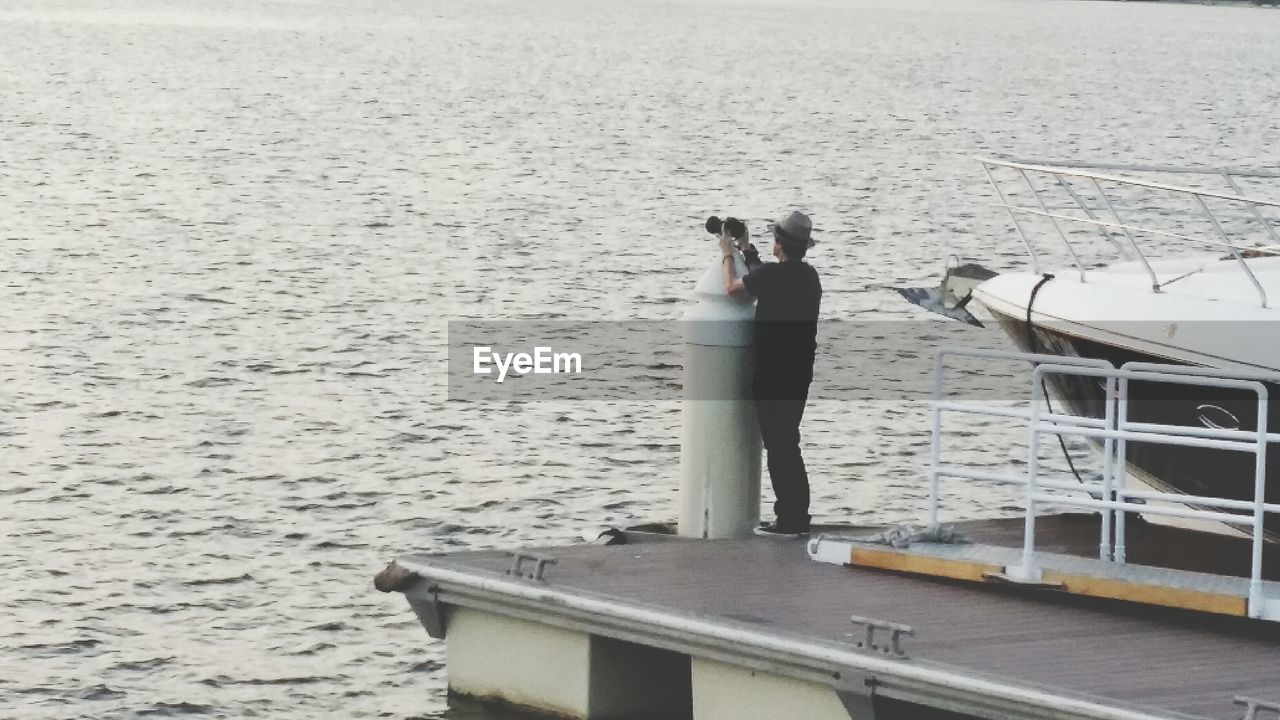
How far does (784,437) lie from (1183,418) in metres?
2.49

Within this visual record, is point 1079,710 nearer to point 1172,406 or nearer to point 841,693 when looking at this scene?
point 841,693

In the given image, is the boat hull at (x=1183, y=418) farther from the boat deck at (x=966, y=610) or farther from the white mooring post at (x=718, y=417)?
the white mooring post at (x=718, y=417)

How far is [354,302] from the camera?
28.0m

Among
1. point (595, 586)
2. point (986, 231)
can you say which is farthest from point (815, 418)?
point (986, 231)

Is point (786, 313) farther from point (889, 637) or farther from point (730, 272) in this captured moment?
point (889, 637)

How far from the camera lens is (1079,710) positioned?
8.58 metres

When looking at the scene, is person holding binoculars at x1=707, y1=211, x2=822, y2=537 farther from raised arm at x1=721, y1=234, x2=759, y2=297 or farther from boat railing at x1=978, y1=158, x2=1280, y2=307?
boat railing at x1=978, y1=158, x2=1280, y2=307

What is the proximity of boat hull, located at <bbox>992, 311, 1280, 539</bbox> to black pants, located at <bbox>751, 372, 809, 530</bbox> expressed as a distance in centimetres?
224

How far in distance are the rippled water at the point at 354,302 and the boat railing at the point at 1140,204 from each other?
6.48ft

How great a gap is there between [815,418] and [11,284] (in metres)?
13.0

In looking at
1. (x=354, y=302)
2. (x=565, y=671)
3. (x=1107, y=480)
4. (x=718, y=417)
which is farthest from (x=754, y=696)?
(x=354, y=302)

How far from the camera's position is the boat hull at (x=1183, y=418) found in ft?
40.0

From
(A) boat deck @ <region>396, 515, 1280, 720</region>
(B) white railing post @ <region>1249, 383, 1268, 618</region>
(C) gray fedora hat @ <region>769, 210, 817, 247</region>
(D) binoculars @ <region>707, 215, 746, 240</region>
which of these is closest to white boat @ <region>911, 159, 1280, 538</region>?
(A) boat deck @ <region>396, 515, 1280, 720</region>

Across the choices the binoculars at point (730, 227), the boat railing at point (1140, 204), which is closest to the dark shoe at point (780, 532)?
the binoculars at point (730, 227)
